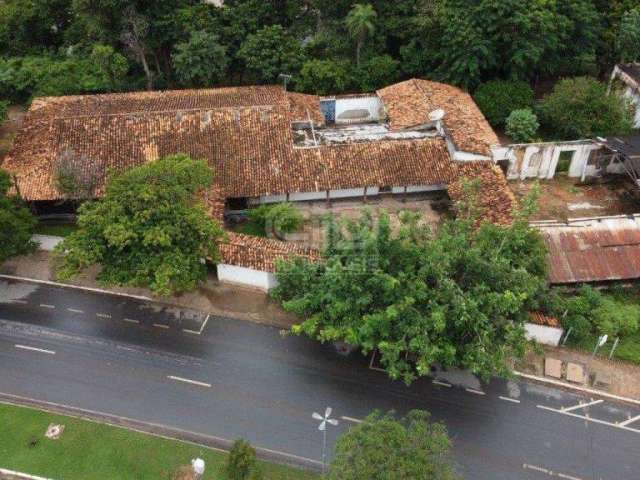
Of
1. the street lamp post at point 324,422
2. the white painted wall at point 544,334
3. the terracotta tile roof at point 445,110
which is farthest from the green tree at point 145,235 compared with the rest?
the terracotta tile roof at point 445,110

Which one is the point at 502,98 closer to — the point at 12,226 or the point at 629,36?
the point at 629,36

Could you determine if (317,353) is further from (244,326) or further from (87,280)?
(87,280)

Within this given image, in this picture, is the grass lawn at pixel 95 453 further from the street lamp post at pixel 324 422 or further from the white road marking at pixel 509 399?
the white road marking at pixel 509 399

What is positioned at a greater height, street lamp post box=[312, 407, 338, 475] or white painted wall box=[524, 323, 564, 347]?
white painted wall box=[524, 323, 564, 347]

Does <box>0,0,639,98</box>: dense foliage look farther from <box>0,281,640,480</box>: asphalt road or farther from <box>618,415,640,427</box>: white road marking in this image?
<box>618,415,640,427</box>: white road marking

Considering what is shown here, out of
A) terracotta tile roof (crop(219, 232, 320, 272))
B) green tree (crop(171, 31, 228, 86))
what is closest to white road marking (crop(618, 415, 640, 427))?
terracotta tile roof (crop(219, 232, 320, 272))

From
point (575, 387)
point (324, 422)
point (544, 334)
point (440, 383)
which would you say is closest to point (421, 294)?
point (440, 383)
